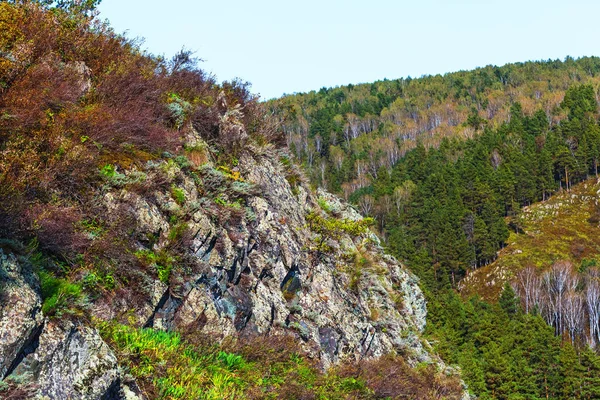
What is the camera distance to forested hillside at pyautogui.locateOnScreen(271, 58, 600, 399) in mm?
50116

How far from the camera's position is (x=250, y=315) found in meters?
10.3

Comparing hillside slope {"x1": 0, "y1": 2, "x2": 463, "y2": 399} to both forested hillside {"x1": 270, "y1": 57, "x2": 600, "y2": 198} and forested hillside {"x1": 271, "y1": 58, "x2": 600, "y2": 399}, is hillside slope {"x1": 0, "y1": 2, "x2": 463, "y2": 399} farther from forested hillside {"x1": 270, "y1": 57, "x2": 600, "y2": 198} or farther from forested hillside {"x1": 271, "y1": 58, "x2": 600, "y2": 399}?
forested hillside {"x1": 270, "y1": 57, "x2": 600, "y2": 198}

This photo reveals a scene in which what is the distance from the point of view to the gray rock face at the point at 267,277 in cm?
926

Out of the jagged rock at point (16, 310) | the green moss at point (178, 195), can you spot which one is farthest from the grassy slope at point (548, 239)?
the jagged rock at point (16, 310)

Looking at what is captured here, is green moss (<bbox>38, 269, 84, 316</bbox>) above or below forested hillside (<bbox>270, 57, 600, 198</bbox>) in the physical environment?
below

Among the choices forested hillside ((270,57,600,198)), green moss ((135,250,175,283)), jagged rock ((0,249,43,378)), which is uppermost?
forested hillside ((270,57,600,198))

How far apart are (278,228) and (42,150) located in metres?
5.94

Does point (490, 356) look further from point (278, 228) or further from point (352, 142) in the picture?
point (352, 142)

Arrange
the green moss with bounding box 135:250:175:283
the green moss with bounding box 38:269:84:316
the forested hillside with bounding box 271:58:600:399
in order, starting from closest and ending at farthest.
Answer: the green moss with bounding box 38:269:84:316 < the green moss with bounding box 135:250:175:283 < the forested hillside with bounding box 271:58:600:399

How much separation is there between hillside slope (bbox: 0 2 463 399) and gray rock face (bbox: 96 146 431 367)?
43 millimetres

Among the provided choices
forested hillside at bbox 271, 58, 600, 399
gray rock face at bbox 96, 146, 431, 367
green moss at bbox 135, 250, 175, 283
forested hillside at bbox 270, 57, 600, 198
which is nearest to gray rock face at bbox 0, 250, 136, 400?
gray rock face at bbox 96, 146, 431, 367

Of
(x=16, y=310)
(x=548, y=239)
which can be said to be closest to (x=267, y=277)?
(x=16, y=310)

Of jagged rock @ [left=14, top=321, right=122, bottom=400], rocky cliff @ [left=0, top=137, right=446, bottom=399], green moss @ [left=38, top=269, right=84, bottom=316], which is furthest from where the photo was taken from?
green moss @ [left=38, top=269, right=84, bottom=316]

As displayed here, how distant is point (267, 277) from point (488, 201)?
8702 centimetres
